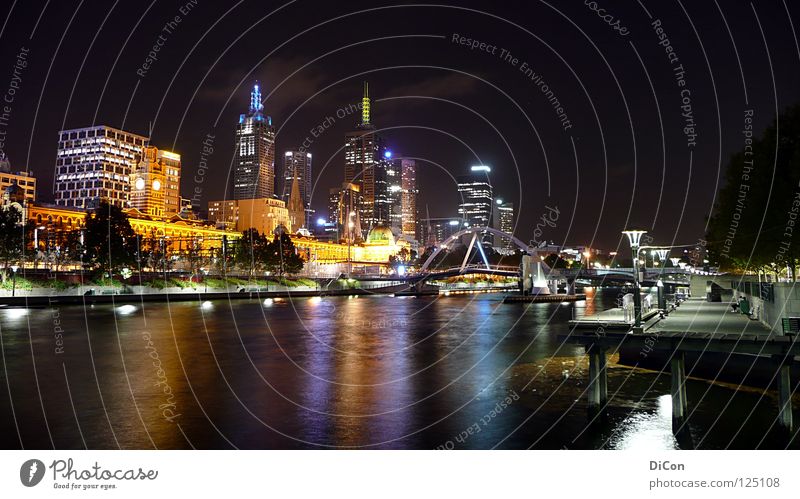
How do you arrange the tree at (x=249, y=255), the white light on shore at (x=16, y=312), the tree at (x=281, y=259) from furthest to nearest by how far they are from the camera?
the tree at (x=281, y=259)
the tree at (x=249, y=255)
the white light on shore at (x=16, y=312)

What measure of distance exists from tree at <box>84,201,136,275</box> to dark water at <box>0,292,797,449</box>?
49625 millimetres

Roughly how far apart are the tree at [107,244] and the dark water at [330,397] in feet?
163

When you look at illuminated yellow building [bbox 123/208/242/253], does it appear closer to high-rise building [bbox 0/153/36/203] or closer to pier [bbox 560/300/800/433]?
high-rise building [bbox 0/153/36/203]

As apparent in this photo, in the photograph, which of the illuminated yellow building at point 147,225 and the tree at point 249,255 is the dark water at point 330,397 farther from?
the illuminated yellow building at point 147,225

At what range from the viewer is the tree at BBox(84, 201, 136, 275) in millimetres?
95188

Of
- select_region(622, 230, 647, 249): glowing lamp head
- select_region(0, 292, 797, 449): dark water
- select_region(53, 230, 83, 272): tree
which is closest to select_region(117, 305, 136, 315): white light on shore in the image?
select_region(0, 292, 797, 449): dark water

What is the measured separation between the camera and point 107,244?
95.2 m

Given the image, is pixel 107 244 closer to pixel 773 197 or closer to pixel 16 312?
pixel 16 312

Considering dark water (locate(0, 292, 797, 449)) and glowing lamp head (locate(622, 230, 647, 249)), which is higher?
glowing lamp head (locate(622, 230, 647, 249))

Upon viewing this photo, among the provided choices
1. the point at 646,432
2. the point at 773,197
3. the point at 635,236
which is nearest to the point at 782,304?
the point at 635,236

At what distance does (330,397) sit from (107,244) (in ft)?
265

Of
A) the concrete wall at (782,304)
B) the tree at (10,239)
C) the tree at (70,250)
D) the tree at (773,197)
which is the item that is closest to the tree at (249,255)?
the tree at (70,250)

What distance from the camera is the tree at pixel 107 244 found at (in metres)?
95.2

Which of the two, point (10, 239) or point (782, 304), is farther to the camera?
point (10, 239)
